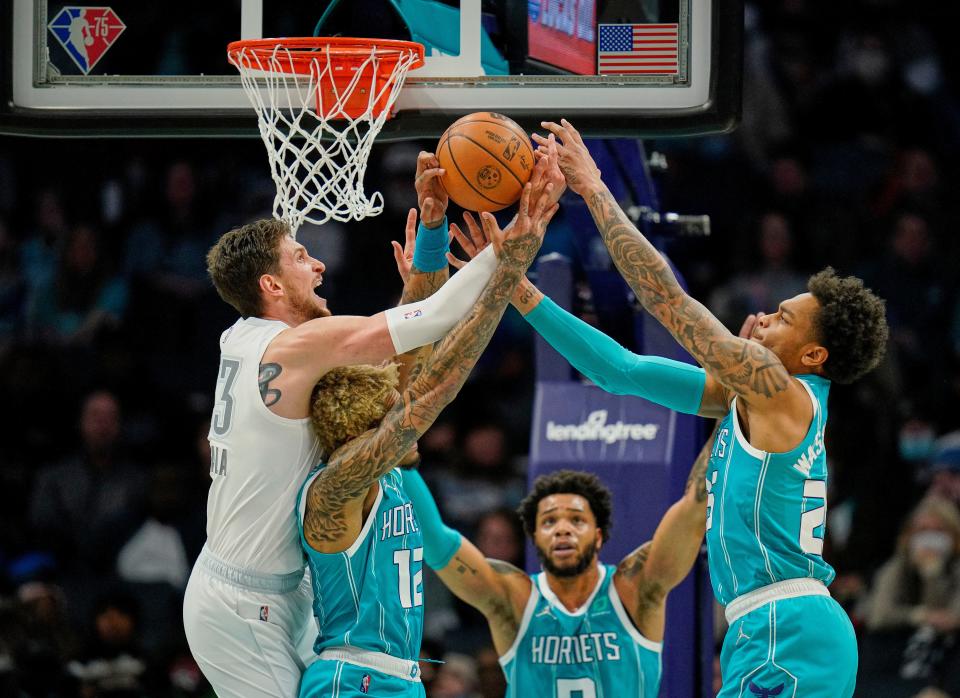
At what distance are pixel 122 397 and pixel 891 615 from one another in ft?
15.5

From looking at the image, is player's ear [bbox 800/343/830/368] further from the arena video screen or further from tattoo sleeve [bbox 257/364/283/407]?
tattoo sleeve [bbox 257/364/283/407]

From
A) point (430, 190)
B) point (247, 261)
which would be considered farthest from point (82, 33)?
point (430, 190)

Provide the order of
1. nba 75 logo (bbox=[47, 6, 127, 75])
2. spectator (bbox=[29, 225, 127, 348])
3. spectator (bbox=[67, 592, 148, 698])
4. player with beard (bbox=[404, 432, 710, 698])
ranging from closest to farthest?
nba 75 logo (bbox=[47, 6, 127, 75]) → player with beard (bbox=[404, 432, 710, 698]) → spectator (bbox=[67, 592, 148, 698]) → spectator (bbox=[29, 225, 127, 348])

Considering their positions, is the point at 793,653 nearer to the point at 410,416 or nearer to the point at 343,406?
the point at 410,416

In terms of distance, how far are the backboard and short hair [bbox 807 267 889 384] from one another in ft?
2.28

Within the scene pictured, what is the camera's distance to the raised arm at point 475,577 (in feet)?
17.0

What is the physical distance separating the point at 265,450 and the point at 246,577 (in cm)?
37

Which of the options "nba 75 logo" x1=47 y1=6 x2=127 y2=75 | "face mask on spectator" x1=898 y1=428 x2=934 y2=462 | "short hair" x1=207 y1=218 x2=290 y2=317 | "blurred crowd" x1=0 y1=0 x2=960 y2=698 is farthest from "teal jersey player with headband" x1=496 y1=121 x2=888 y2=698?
"face mask on spectator" x1=898 y1=428 x2=934 y2=462

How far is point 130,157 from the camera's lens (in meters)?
9.59

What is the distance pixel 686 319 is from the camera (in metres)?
4.13

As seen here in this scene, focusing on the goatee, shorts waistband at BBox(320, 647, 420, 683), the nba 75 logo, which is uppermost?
the nba 75 logo

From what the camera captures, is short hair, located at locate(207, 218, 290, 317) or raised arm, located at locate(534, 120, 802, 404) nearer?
raised arm, located at locate(534, 120, 802, 404)

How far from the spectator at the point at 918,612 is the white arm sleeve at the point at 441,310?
14.0 feet

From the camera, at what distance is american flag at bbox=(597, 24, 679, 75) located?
4.64 m
